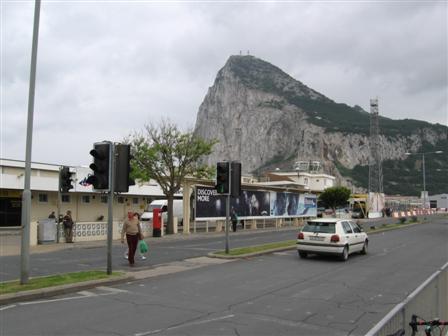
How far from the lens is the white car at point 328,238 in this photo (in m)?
17.3

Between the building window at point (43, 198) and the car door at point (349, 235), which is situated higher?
the building window at point (43, 198)

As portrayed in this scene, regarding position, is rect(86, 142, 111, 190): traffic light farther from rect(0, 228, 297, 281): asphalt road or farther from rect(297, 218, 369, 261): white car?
rect(297, 218, 369, 261): white car

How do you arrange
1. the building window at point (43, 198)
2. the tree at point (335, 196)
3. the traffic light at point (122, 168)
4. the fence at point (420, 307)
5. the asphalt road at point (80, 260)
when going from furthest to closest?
the tree at point (335, 196), the building window at point (43, 198), the asphalt road at point (80, 260), the traffic light at point (122, 168), the fence at point (420, 307)

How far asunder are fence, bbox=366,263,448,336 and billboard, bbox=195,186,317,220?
852 inches

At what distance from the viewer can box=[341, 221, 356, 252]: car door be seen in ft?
58.5

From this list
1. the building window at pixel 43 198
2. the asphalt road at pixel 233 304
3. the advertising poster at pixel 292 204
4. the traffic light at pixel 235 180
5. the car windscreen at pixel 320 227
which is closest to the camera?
the asphalt road at pixel 233 304

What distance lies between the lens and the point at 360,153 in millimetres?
191500

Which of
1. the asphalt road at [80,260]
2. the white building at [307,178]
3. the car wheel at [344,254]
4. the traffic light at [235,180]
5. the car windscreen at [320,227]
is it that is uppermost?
the white building at [307,178]

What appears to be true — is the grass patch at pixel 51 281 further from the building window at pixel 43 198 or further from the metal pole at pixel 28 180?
the building window at pixel 43 198

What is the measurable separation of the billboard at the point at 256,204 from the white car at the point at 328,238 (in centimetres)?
1079

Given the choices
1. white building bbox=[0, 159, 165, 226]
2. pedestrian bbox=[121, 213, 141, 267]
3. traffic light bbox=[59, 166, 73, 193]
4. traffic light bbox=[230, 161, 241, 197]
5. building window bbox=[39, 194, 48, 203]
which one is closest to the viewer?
pedestrian bbox=[121, 213, 141, 267]

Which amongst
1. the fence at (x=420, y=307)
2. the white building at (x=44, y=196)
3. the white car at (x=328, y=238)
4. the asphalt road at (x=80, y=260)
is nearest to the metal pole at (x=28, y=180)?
the asphalt road at (x=80, y=260)

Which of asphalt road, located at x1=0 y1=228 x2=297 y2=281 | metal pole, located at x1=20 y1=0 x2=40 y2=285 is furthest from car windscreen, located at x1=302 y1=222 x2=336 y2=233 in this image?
metal pole, located at x1=20 y1=0 x2=40 y2=285

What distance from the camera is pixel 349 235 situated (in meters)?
18.0
